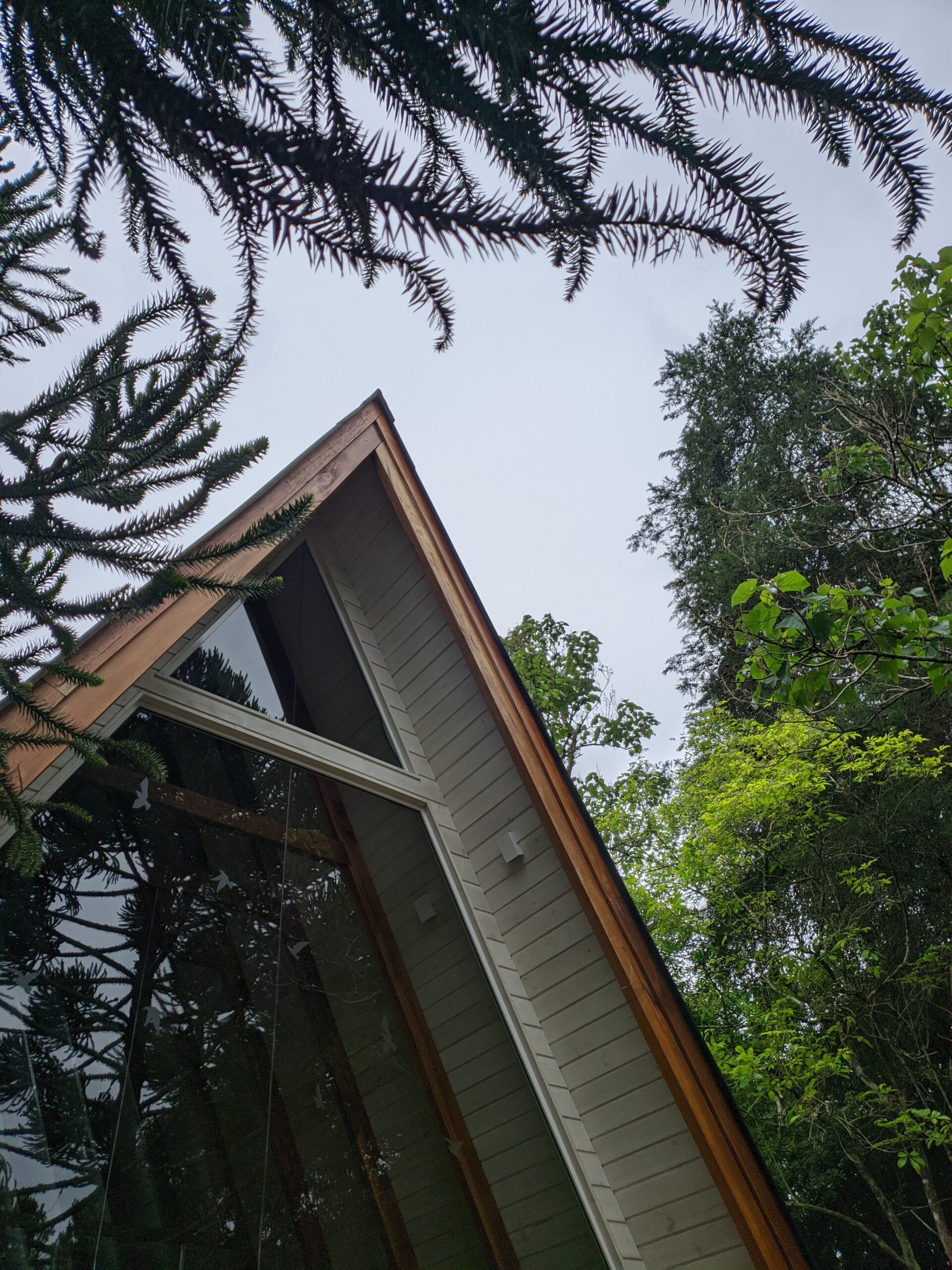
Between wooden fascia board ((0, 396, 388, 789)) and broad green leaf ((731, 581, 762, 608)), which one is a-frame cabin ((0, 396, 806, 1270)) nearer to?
wooden fascia board ((0, 396, 388, 789))

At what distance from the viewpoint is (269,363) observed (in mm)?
1591

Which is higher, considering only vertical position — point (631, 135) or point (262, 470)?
point (262, 470)

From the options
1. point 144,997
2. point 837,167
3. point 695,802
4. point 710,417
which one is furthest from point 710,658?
point 837,167

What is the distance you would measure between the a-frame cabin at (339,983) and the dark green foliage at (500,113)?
2.07 meters

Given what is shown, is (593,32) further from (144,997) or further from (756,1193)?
(756,1193)

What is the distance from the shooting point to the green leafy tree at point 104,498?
74.0 inches

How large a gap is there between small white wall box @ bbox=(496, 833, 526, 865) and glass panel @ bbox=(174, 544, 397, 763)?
710 millimetres

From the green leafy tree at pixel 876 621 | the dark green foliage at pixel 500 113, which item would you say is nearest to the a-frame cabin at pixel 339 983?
the green leafy tree at pixel 876 621

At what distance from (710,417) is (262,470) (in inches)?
733

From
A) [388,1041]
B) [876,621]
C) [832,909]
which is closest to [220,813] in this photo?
[388,1041]

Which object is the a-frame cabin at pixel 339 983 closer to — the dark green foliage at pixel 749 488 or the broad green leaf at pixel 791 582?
the broad green leaf at pixel 791 582

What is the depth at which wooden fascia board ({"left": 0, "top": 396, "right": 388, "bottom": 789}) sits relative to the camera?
2.71m

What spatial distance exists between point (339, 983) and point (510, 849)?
1.23 meters

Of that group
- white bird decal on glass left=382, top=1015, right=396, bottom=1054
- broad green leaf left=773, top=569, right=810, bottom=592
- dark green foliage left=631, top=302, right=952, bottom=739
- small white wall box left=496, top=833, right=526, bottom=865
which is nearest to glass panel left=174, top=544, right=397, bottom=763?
small white wall box left=496, top=833, right=526, bottom=865
